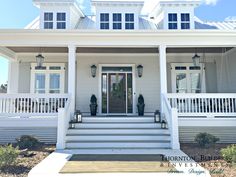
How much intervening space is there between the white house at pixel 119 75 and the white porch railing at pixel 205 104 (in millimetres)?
37

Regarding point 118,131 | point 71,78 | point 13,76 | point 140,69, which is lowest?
point 118,131

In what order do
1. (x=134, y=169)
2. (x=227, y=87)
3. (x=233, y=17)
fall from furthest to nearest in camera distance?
(x=233, y=17) < (x=227, y=87) < (x=134, y=169)

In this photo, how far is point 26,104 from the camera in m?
10.1

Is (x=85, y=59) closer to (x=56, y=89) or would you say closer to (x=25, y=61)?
(x=56, y=89)

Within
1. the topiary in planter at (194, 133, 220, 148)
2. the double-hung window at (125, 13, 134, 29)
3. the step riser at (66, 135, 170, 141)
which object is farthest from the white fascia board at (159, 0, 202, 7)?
the step riser at (66, 135, 170, 141)

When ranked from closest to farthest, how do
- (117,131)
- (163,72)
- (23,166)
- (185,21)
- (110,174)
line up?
1. (110,174)
2. (23,166)
3. (117,131)
4. (163,72)
5. (185,21)

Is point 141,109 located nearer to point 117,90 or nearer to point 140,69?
point 117,90

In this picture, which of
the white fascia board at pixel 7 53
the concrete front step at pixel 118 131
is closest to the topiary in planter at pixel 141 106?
the concrete front step at pixel 118 131

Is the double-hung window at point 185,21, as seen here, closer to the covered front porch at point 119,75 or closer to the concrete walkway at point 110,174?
the covered front porch at point 119,75

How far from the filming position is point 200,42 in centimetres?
1027

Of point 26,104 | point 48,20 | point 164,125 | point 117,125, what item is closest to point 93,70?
point 48,20

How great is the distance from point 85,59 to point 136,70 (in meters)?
2.55

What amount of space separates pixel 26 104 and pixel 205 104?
6.82 meters

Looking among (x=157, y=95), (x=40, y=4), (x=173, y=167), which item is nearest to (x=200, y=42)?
(x=157, y=95)
